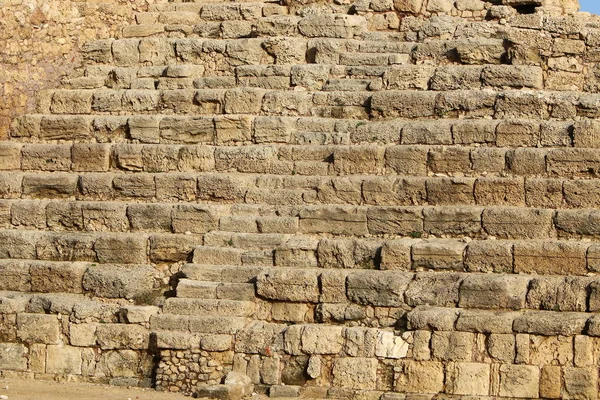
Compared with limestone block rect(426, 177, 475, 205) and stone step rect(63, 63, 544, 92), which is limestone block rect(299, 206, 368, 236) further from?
stone step rect(63, 63, 544, 92)

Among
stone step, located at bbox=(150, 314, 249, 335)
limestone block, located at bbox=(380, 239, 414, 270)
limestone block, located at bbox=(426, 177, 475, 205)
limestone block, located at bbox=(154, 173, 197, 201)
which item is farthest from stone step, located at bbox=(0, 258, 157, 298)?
limestone block, located at bbox=(426, 177, 475, 205)

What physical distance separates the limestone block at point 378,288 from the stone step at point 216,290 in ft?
4.47

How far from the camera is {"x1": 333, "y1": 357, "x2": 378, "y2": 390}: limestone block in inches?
720

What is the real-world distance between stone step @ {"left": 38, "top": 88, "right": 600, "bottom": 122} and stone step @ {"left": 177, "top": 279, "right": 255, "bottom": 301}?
380 cm

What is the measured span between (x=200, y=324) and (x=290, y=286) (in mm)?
1271

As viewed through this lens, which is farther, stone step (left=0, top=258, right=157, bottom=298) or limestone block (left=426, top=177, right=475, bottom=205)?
stone step (left=0, top=258, right=157, bottom=298)

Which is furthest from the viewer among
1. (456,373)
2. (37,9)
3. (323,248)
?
(37,9)

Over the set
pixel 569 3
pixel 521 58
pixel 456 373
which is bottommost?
pixel 456 373

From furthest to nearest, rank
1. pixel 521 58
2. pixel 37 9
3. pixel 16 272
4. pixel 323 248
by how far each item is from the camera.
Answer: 1. pixel 37 9
2. pixel 521 58
3. pixel 16 272
4. pixel 323 248

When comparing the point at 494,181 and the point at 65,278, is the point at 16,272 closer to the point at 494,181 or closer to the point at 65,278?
the point at 65,278

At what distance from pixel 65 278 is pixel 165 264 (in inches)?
55.5

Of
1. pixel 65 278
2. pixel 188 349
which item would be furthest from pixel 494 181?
pixel 65 278

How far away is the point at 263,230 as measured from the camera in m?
20.2

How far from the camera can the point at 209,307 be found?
19109 millimetres
